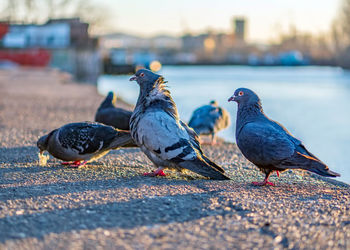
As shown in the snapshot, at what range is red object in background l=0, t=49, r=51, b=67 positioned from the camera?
3914cm

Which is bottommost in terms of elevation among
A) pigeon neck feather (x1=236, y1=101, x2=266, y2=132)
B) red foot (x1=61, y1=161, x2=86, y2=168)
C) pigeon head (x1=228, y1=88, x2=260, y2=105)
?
red foot (x1=61, y1=161, x2=86, y2=168)

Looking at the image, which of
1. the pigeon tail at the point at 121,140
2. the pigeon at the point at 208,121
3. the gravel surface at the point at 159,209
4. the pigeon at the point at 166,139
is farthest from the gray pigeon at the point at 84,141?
the pigeon at the point at 208,121

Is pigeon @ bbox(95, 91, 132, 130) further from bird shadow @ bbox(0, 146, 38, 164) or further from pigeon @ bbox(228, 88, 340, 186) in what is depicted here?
pigeon @ bbox(228, 88, 340, 186)

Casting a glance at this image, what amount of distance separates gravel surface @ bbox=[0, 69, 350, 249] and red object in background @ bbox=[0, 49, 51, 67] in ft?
115

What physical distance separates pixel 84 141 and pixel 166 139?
1.15m

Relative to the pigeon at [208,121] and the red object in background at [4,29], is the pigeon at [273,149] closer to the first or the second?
the pigeon at [208,121]

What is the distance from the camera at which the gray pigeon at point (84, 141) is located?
209 inches

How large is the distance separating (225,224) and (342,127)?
33.5 feet

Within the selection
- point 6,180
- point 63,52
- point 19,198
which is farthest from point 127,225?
point 63,52

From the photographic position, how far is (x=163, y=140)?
15.4 ft

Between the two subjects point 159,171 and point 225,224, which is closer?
point 225,224

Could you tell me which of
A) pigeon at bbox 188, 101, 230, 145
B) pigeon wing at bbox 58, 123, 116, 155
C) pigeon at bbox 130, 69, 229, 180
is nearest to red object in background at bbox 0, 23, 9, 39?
pigeon at bbox 188, 101, 230, 145

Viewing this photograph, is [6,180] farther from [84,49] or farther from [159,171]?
[84,49]

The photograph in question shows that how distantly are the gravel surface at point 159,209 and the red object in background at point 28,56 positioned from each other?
115 ft
